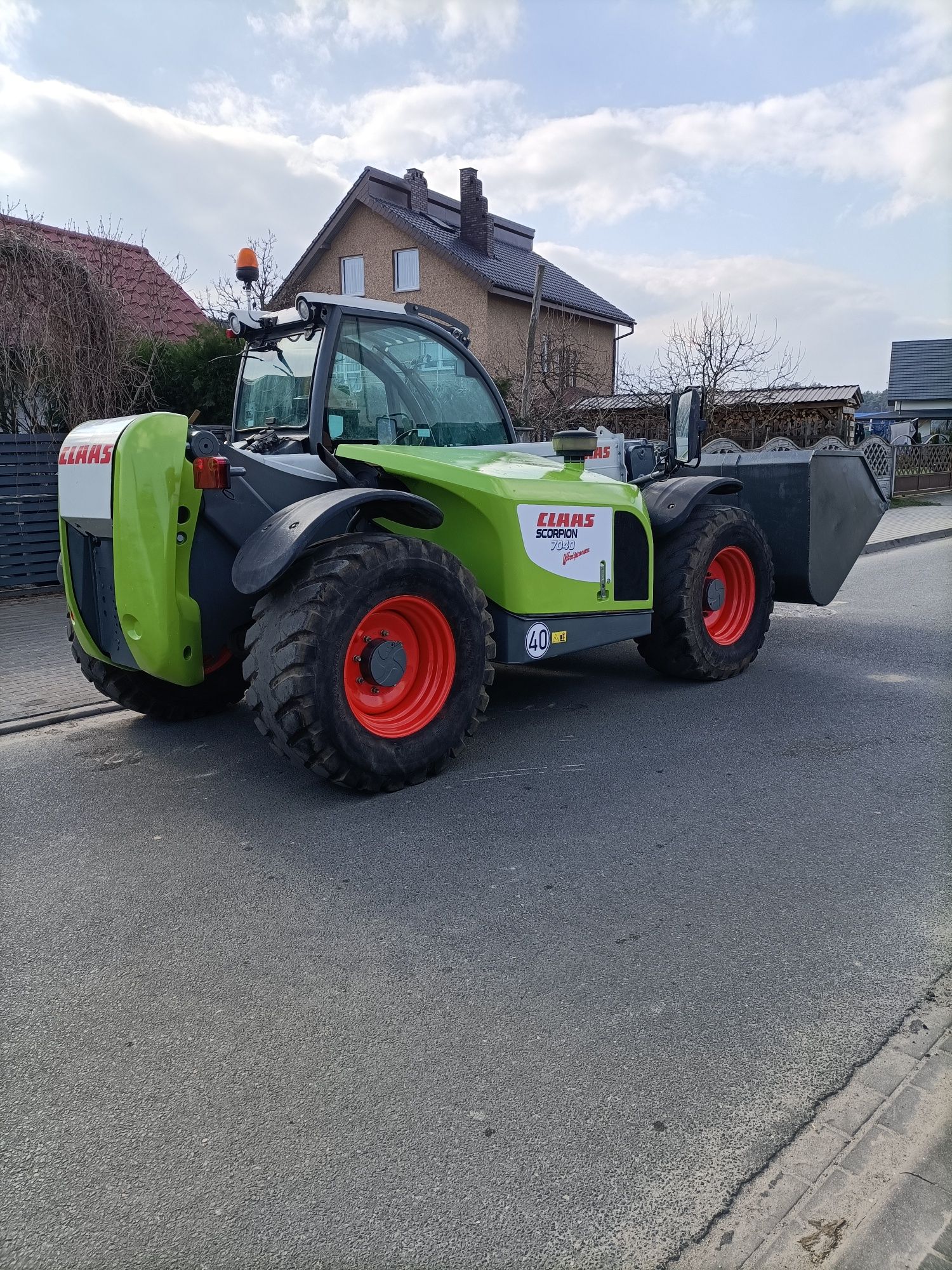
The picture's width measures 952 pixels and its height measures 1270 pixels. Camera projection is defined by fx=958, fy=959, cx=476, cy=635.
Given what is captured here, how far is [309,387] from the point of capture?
4836 millimetres

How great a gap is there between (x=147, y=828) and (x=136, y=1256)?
7.63 feet

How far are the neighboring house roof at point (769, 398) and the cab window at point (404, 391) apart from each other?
16958 mm

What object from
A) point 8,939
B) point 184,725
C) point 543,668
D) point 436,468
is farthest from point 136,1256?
point 543,668

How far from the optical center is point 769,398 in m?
23.0

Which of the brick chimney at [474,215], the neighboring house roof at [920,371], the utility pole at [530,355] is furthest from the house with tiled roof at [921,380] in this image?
the utility pole at [530,355]

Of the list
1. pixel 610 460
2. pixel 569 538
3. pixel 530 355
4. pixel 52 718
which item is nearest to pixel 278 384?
pixel 569 538

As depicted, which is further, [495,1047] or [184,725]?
[184,725]

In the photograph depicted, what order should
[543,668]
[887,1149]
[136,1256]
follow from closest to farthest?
[136,1256] < [887,1149] < [543,668]

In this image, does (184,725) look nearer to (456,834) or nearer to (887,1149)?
(456,834)

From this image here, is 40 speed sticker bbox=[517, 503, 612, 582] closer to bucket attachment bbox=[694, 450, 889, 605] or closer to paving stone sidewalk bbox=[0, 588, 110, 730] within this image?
bucket attachment bbox=[694, 450, 889, 605]

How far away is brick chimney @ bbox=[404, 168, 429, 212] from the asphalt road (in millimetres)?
29095

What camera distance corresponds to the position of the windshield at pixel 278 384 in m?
4.89

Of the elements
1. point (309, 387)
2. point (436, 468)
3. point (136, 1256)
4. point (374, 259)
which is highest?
point (374, 259)

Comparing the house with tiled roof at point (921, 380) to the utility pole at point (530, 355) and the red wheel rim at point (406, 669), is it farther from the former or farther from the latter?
the red wheel rim at point (406, 669)
